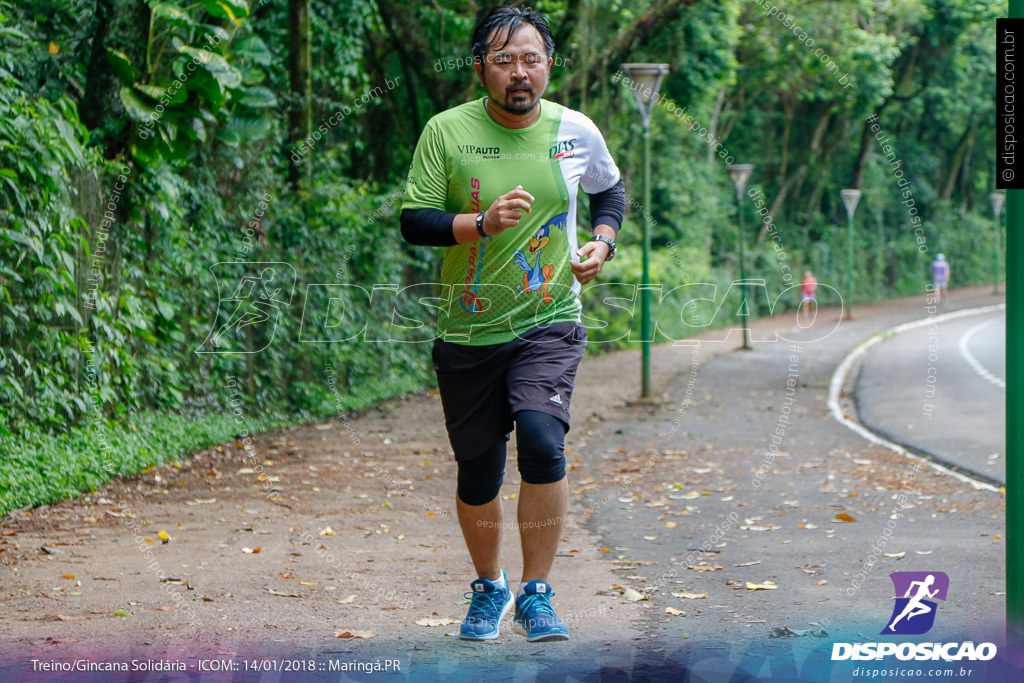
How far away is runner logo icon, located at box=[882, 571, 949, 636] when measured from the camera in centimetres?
431

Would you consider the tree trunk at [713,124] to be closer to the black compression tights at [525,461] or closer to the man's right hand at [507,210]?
the black compression tights at [525,461]

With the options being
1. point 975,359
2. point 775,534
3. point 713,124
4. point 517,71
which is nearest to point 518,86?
point 517,71

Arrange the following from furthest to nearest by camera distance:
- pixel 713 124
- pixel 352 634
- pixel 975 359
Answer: pixel 713 124 → pixel 975 359 → pixel 352 634

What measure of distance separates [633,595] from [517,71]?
91.3 inches

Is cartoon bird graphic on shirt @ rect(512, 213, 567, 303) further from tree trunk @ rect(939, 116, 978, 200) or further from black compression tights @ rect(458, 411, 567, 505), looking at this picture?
tree trunk @ rect(939, 116, 978, 200)

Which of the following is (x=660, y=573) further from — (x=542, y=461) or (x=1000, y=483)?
(x=1000, y=483)

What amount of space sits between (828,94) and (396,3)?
2001 cm

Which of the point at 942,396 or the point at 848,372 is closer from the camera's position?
the point at 942,396

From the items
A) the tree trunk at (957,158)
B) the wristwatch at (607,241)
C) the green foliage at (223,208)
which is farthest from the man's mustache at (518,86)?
the tree trunk at (957,158)

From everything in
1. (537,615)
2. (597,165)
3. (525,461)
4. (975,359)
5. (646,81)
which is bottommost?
(975,359)

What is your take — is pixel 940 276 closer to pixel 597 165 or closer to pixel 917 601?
pixel 917 601

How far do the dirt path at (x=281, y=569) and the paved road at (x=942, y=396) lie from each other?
319 cm

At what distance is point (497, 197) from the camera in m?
3.89

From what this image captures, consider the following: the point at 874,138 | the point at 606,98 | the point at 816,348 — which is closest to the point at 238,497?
the point at 606,98
